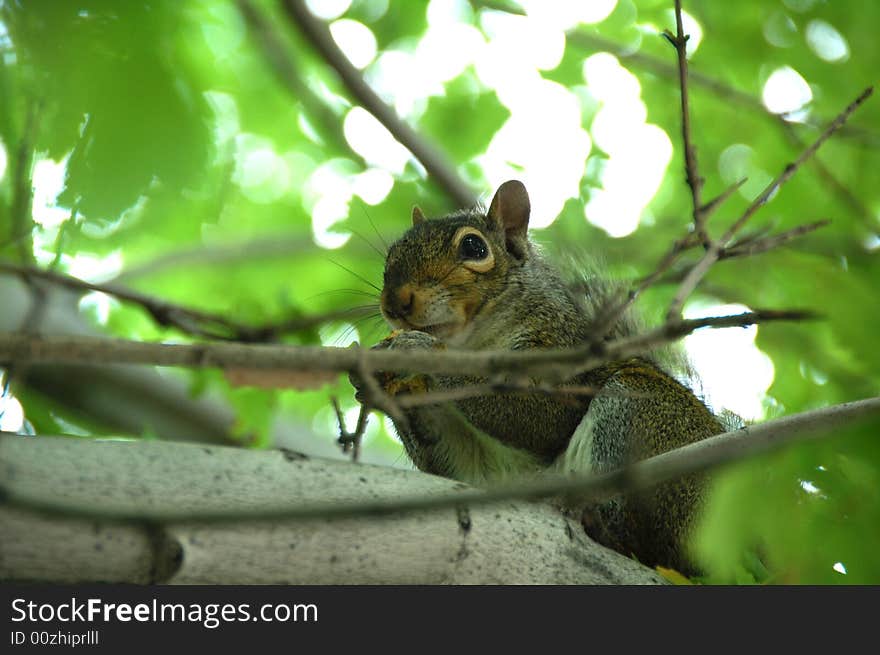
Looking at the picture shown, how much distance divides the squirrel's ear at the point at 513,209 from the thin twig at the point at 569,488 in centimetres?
151

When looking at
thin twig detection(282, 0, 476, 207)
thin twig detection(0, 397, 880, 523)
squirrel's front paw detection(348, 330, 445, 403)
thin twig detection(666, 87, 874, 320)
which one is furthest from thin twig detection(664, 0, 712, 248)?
thin twig detection(282, 0, 476, 207)

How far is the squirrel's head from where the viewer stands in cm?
294

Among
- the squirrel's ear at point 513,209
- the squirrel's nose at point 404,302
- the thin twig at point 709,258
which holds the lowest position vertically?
the thin twig at point 709,258

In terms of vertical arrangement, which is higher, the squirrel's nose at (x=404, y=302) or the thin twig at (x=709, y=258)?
the squirrel's nose at (x=404, y=302)

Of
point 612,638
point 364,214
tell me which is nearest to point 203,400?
point 364,214

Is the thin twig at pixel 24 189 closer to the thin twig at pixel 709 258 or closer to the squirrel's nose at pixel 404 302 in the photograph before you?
the thin twig at pixel 709 258

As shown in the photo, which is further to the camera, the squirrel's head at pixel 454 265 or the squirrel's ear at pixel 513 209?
the squirrel's ear at pixel 513 209

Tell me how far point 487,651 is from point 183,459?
685mm

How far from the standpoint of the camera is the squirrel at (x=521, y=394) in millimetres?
2557

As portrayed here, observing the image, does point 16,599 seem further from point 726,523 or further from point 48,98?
point 726,523

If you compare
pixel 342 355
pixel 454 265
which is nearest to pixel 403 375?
pixel 454 265

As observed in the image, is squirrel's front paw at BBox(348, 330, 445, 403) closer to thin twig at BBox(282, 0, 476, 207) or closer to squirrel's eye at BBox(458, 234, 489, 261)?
squirrel's eye at BBox(458, 234, 489, 261)

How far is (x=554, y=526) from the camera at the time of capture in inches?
80.8

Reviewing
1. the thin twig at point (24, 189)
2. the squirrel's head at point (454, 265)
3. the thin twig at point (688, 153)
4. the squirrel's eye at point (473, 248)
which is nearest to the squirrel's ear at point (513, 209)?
the squirrel's head at point (454, 265)
